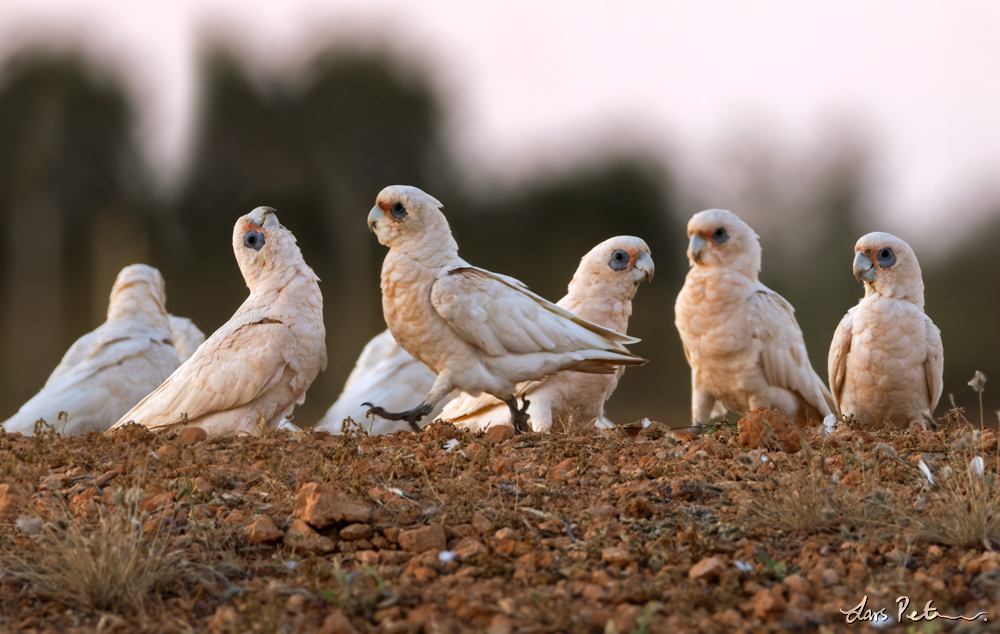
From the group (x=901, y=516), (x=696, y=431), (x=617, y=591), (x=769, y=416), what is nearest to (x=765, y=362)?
(x=696, y=431)

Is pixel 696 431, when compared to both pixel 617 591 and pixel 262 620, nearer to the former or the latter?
pixel 617 591

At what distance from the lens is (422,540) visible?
136 inches

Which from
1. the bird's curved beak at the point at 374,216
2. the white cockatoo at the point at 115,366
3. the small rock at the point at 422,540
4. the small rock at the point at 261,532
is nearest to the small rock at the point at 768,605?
the small rock at the point at 422,540

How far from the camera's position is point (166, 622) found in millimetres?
2996

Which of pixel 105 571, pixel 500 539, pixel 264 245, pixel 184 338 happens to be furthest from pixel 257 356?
pixel 184 338

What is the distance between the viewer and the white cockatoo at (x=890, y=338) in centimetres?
662

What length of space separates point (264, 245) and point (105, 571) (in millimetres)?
3866

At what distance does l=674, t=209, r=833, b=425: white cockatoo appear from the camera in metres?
6.63

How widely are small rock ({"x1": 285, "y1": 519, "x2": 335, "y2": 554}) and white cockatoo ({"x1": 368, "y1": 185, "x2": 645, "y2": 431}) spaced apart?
6.88ft

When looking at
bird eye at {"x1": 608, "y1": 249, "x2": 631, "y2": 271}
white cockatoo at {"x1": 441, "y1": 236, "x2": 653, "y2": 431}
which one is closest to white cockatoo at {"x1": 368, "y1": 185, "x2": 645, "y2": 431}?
white cockatoo at {"x1": 441, "y1": 236, "x2": 653, "y2": 431}

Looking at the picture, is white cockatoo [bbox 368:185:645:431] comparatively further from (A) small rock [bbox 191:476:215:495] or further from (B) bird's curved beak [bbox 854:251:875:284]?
(B) bird's curved beak [bbox 854:251:875:284]

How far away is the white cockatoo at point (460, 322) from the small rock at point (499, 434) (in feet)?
1.91

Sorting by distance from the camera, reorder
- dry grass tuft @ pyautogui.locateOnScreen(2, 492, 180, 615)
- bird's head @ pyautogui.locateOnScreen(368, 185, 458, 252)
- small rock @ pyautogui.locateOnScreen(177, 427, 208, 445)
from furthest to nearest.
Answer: bird's head @ pyautogui.locateOnScreen(368, 185, 458, 252) < small rock @ pyautogui.locateOnScreen(177, 427, 208, 445) < dry grass tuft @ pyautogui.locateOnScreen(2, 492, 180, 615)

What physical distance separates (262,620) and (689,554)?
1.62 meters
